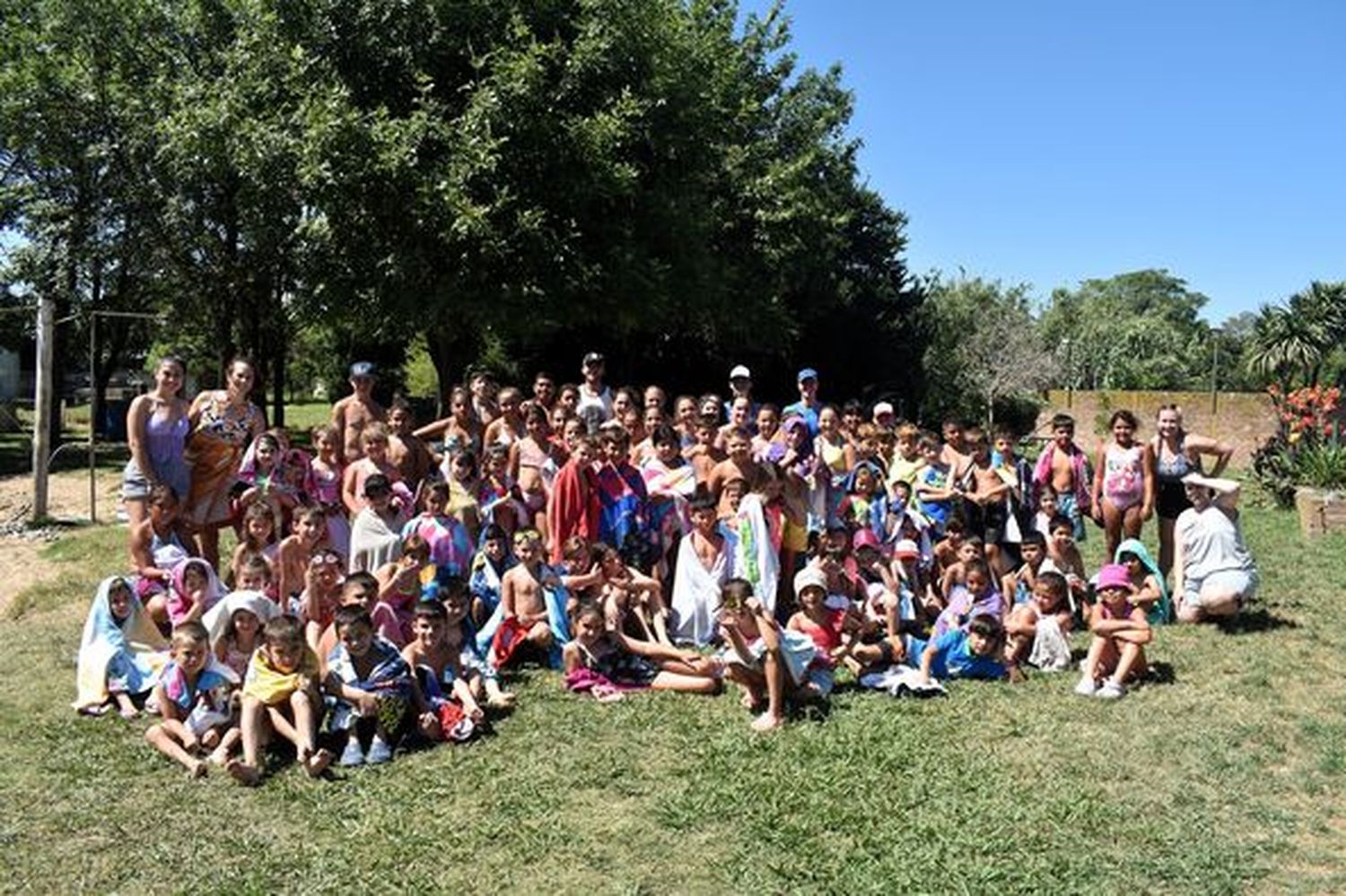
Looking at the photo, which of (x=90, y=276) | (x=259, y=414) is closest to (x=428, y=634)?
(x=259, y=414)

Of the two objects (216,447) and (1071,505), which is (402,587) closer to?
(216,447)

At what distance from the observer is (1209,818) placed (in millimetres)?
4918

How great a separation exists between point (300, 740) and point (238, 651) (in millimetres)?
977

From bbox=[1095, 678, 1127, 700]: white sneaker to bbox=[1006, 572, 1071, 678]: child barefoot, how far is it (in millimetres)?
507

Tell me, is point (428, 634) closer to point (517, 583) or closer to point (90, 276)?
point (517, 583)

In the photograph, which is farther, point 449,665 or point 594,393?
point 594,393

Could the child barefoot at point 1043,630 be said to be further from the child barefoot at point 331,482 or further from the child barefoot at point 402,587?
the child barefoot at point 331,482

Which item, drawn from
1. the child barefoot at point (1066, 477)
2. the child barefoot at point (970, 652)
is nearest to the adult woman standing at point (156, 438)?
the child barefoot at point (970, 652)

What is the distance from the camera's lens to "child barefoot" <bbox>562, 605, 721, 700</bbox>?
6785mm

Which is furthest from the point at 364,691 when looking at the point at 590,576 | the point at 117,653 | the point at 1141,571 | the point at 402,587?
the point at 1141,571

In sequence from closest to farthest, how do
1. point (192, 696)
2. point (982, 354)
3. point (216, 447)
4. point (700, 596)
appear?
point (192, 696)
point (700, 596)
point (216, 447)
point (982, 354)

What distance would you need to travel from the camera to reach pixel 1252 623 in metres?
8.14

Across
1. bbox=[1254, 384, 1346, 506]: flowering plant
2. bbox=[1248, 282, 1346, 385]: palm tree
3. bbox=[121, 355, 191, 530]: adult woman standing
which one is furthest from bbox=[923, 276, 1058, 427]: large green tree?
bbox=[121, 355, 191, 530]: adult woman standing

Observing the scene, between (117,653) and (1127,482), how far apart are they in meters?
7.37
